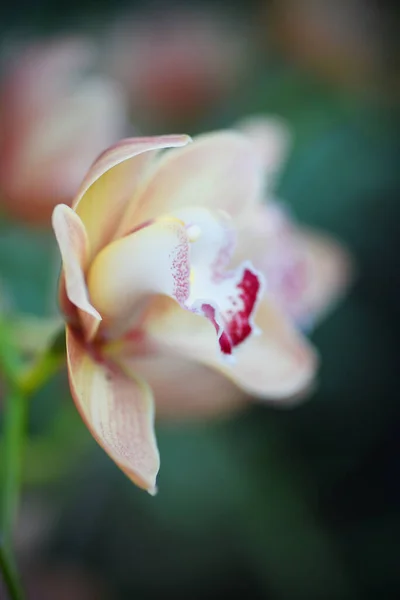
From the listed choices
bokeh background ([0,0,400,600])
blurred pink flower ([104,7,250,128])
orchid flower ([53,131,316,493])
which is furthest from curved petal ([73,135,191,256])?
blurred pink flower ([104,7,250,128])

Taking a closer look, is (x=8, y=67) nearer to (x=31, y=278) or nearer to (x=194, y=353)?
(x=31, y=278)

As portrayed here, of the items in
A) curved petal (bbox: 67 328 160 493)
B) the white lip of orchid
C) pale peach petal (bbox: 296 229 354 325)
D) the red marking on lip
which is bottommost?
pale peach petal (bbox: 296 229 354 325)

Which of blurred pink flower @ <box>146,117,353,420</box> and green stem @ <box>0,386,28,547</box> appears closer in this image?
green stem @ <box>0,386,28,547</box>

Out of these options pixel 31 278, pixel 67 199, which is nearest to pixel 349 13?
pixel 31 278

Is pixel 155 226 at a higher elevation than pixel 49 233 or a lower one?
higher

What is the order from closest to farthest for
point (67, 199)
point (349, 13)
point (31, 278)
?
point (67, 199) < point (31, 278) < point (349, 13)

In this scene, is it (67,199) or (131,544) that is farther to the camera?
(131,544)

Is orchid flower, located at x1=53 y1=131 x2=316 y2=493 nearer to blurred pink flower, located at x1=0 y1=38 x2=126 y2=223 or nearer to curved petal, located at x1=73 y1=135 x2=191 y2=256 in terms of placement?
curved petal, located at x1=73 y1=135 x2=191 y2=256

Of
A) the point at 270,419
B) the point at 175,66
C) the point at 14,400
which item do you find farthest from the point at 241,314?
the point at 175,66
